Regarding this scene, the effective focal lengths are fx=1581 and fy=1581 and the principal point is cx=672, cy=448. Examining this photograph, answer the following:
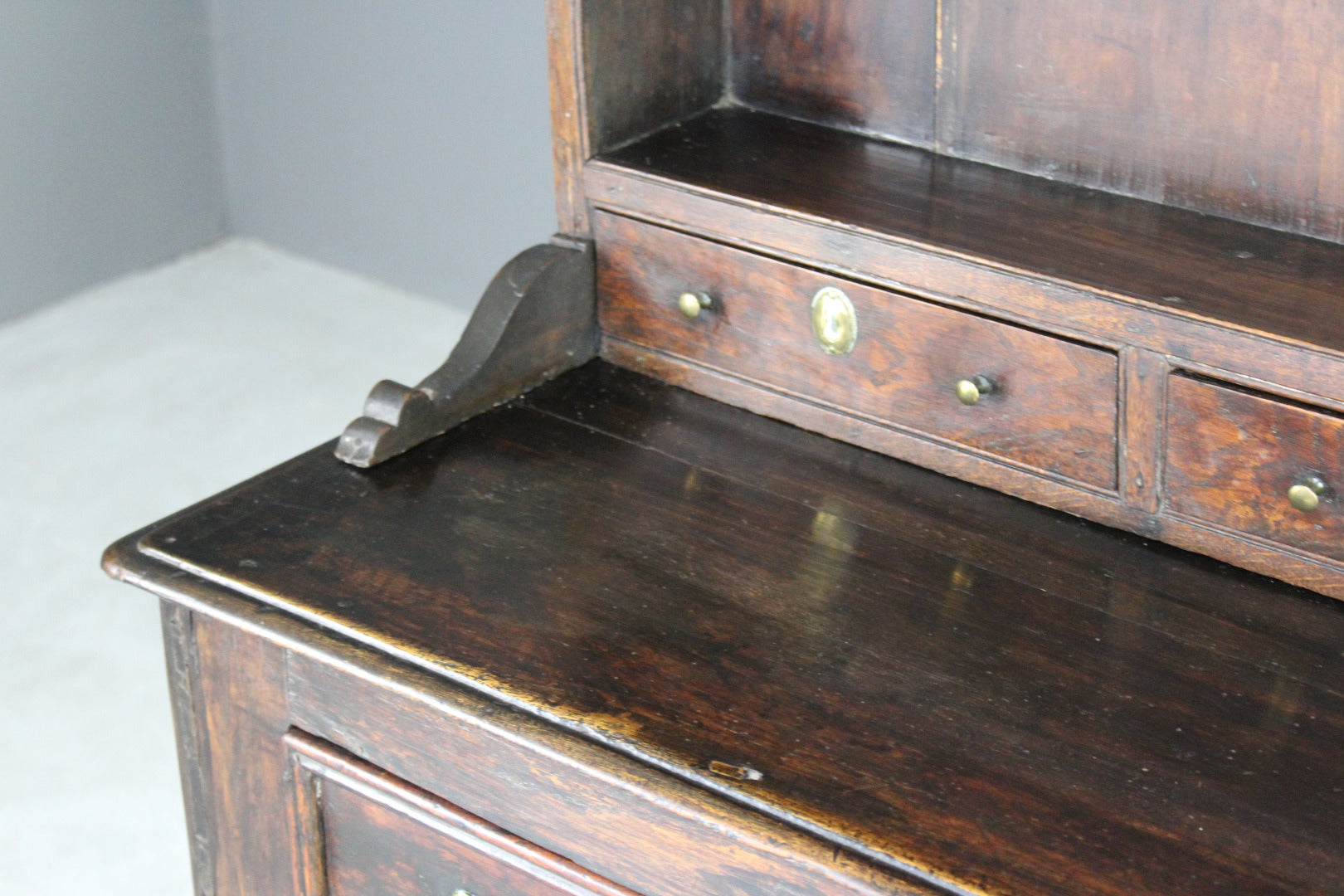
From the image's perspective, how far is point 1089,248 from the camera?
4.12ft

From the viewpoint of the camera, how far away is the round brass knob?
4.63 ft

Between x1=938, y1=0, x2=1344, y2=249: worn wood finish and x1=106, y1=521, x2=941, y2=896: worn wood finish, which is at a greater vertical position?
x1=938, y1=0, x2=1344, y2=249: worn wood finish

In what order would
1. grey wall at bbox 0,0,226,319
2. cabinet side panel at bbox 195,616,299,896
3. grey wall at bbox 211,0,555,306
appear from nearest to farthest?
cabinet side panel at bbox 195,616,299,896, grey wall at bbox 211,0,555,306, grey wall at bbox 0,0,226,319

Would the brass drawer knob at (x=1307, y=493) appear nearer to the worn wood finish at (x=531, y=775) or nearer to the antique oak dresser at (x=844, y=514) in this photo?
the antique oak dresser at (x=844, y=514)

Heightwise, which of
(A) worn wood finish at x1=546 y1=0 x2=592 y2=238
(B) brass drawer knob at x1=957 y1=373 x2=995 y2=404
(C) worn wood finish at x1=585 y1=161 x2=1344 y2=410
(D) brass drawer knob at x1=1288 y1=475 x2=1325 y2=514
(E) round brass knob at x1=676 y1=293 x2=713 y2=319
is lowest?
(D) brass drawer knob at x1=1288 y1=475 x2=1325 y2=514

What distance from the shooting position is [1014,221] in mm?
1311

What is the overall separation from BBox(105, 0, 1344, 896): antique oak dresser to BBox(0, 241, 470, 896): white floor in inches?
32.2

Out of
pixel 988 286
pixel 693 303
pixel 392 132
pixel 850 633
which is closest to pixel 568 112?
pixel 693 303

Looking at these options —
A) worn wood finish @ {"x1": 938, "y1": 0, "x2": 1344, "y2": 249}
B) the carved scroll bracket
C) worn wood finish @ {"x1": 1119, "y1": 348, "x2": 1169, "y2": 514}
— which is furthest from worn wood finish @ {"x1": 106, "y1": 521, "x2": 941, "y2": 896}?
worn wood finish @ {"x1": 938, "y1": 0, "x2": 1344, "y2": 249}

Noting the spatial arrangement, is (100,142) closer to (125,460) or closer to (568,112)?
(125,460)

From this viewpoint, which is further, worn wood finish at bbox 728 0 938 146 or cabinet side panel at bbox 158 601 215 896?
worn wood finish at bbox 728 0 938 146

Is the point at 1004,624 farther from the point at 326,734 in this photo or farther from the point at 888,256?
the point at 326,734

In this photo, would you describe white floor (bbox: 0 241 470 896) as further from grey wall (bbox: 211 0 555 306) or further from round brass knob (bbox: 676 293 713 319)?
round brass knob (bbox: 676 293 713 319)

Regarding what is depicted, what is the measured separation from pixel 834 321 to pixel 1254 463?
0.36 meters
